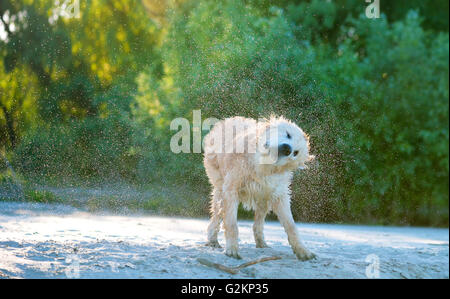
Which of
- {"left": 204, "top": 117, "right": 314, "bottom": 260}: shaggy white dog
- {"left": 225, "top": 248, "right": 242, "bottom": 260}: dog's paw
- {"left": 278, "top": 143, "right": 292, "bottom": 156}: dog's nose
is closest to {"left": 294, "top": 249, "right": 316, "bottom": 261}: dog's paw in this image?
{"left": 204, "top": 117, "right": 314, "bottom": 260}: shaggy white dog

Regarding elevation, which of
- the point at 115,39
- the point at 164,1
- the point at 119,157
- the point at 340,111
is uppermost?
the point at 164,1

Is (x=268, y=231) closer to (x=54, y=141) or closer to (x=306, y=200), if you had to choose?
(x=306, y=200)

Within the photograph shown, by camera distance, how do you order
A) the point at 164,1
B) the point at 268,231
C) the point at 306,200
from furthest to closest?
the point at 164,1 < the point at 306,200 < the point at 268,231

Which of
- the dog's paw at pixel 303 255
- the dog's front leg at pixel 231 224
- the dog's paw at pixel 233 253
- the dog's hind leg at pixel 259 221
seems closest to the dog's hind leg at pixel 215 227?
the dog's hind leg at pixel 259 221

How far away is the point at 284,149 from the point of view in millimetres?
5418

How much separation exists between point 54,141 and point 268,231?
6.84 m

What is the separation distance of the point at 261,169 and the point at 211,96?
247 inches

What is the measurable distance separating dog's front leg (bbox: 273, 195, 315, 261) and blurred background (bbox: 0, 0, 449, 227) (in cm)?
477

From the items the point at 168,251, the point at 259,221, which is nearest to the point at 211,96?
the point at 259,221

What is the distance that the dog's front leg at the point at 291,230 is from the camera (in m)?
5.76

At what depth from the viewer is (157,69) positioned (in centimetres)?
1599
